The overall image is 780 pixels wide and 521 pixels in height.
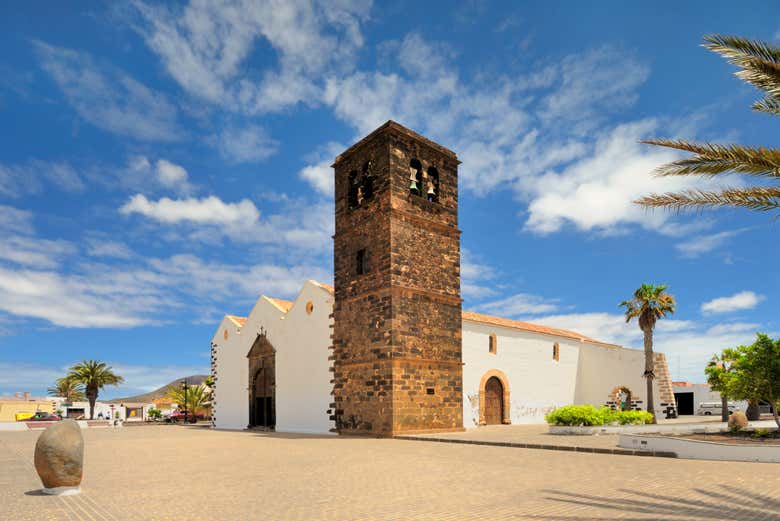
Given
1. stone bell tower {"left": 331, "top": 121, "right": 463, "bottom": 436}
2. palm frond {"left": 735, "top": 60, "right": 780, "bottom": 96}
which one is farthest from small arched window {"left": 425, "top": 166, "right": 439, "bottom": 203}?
palm frond {"left": 735, "top": 60, "right": 780, "bottom": 96}

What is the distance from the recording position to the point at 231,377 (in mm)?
30141

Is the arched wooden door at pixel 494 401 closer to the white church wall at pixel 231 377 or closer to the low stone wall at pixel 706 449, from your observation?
the white church wall at pixel 231 377

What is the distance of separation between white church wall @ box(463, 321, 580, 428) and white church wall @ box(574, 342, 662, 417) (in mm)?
862

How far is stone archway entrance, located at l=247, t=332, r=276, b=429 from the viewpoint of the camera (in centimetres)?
2609

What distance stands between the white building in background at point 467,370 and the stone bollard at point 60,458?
14244mm

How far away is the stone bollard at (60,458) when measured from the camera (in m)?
7.64

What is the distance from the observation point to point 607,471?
377 inches

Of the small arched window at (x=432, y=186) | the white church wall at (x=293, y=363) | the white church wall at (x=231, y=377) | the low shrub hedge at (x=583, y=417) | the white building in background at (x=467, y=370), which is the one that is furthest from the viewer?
the white church wall at (x=231, y=377)

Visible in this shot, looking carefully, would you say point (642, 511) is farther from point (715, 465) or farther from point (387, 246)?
point (387, 246)

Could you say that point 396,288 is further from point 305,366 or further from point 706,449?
point 706,449

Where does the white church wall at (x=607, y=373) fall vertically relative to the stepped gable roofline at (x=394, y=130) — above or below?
below

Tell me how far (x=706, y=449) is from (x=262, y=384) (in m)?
20.1

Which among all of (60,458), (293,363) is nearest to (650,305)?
(293,363)

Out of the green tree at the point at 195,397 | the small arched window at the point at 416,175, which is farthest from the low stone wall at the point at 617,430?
the green tree at the point at 195,397
